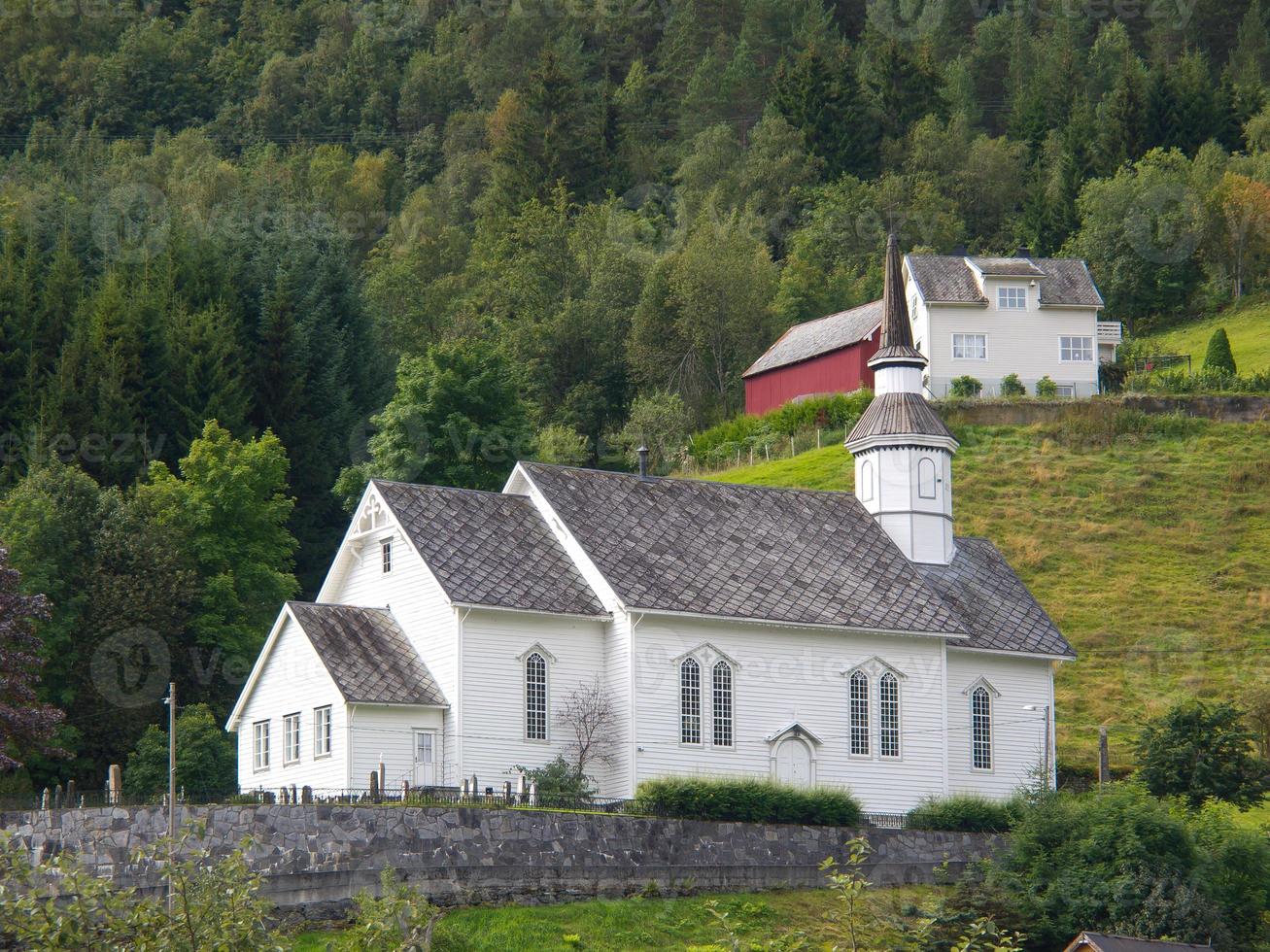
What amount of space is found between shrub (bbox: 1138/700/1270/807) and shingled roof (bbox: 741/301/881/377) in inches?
1471

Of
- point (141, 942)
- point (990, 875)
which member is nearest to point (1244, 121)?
point (990, 875)

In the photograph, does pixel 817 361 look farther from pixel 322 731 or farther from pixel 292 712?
pixel 322 731

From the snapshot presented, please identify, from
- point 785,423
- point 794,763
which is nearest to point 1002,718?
point 794,763

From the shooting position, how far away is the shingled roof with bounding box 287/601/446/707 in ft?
151

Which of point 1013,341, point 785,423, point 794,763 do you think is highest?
point 1013,341

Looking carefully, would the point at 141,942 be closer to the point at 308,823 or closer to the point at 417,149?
the point at 308,823

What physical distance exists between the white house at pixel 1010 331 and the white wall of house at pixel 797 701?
1398 inches

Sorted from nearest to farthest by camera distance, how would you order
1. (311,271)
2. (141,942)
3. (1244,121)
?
(141,942) < (311,271) < (1244,121)

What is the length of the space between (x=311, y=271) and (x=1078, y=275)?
32571 mm

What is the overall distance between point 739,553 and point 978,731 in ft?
25.2

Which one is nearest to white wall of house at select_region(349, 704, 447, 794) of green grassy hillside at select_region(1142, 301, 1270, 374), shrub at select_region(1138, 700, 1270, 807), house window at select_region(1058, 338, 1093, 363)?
shrub at select_region(1138, 700, 1270, 807)

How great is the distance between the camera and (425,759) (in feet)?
151

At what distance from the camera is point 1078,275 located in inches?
3457

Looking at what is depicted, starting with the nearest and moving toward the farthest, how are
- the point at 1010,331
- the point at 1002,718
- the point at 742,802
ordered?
the point at 742,802
the point at 1002,718
the point at 1010,331
